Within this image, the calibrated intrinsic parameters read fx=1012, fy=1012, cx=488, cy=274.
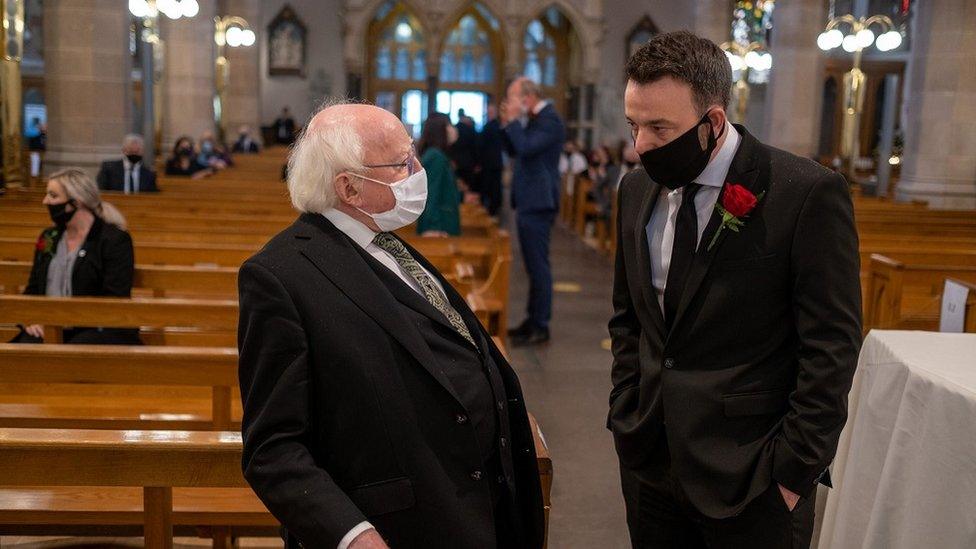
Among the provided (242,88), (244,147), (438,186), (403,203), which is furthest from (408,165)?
(242,88)

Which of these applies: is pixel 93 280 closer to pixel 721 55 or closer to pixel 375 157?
pixel 375 157

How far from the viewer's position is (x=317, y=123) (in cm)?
216

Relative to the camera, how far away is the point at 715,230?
2.26 m

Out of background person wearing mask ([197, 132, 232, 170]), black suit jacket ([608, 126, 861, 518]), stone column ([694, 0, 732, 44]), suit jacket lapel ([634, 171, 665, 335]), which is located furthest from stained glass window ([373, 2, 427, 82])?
black suit jacket ([608, 126, 861, 518])

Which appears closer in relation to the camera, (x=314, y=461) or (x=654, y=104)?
(x=314, y=461)

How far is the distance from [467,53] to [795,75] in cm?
1443

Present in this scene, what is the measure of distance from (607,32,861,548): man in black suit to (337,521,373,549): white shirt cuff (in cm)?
75

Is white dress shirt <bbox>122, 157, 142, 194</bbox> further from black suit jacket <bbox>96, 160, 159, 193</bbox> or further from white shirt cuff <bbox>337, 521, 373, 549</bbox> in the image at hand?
white shirt cuff <bbox>337, 521, 373, 549</bbox>

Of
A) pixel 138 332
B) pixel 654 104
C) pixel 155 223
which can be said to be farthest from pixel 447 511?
pixel 155 223

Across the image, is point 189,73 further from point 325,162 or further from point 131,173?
point 325,162

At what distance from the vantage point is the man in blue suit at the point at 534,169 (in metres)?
7.47

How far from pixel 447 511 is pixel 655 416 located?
1.91ft

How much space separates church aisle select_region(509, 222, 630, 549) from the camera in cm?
444

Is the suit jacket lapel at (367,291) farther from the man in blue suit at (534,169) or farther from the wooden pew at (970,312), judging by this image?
the man in blue suit at (534,169)
